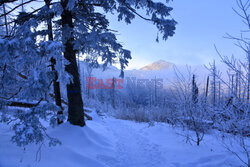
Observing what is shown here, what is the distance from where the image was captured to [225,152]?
386 centimetres

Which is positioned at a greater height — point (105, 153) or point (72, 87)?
point (72, 87)

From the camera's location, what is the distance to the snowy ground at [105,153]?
123 inches

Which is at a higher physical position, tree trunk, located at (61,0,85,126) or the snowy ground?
tree trunk, located at (61,0,85,126)

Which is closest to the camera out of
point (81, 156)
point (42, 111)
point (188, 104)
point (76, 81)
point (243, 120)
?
point (243, 120)

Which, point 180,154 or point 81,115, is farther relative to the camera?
point 81,115

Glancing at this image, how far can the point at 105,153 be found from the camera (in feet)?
13.9

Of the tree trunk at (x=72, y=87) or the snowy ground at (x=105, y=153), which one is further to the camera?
the tree trunk at (x=72, y=87)

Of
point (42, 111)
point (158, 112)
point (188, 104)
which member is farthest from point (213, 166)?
point (158, 112)

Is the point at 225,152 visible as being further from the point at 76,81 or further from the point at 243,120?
the point at 76,81

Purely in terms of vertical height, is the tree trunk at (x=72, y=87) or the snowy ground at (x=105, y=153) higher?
the tree trunk at (x=72, y=87)

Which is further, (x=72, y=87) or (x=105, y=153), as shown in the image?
(x=72, y=87)

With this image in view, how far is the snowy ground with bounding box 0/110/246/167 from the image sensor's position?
311 centimetres

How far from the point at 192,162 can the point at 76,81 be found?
423cm

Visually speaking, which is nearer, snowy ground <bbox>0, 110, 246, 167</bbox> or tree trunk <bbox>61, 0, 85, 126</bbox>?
snowy ground <bbox>0, 110, 246, 167</bbox>
